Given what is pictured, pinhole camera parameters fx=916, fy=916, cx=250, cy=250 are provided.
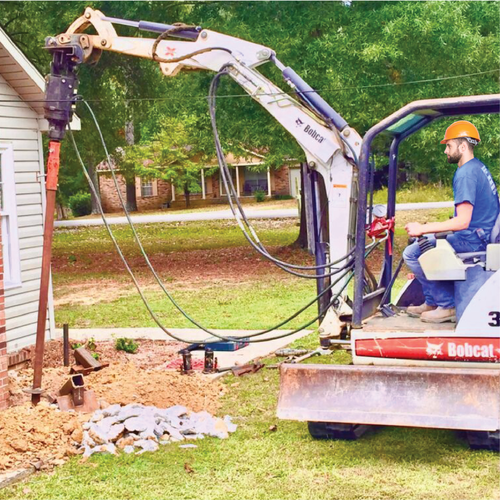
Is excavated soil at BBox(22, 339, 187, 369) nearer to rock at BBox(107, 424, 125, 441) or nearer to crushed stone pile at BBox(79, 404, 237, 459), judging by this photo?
crushed stone pile at BBox(79, 404, 237, 459)

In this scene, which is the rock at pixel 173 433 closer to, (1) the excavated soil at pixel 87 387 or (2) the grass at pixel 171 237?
(1) the excavated soil at pixel 87 387

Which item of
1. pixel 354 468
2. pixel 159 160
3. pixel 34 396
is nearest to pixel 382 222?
pixel 354 468

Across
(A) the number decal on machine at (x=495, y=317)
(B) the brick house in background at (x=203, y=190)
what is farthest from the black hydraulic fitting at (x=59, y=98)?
(B) the brick house in background at (x=203, y=190)

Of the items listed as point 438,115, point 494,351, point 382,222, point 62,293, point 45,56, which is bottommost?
point 62,293

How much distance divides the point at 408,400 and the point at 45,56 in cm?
1595

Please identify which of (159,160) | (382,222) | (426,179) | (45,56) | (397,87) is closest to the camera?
(382,222)

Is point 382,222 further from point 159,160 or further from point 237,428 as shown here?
point 159,160

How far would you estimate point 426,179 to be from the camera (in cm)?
3644

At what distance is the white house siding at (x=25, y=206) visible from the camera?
11.8 m

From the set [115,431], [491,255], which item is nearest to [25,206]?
[115,431]

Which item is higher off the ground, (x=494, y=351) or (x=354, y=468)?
(x=494, y=351)

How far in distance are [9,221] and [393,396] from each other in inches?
262

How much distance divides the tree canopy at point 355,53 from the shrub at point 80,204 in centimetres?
2716

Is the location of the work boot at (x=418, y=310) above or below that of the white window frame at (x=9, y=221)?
below
